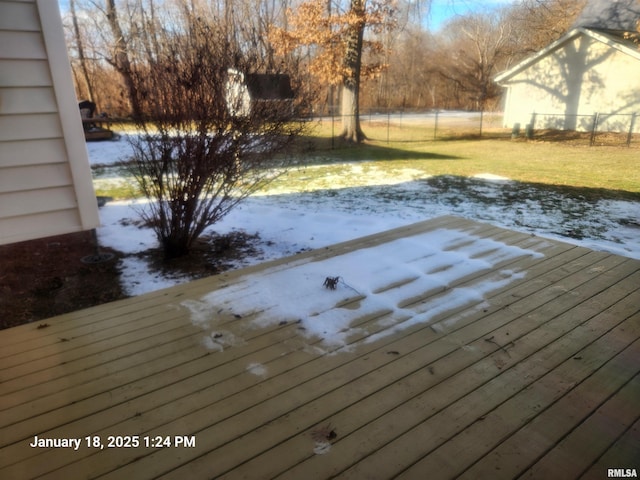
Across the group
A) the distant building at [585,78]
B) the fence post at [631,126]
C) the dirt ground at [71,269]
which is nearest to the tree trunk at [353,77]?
the distant building at [585,78]

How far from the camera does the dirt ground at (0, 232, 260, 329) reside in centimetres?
298

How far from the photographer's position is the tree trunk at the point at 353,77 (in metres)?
Result: 12.1

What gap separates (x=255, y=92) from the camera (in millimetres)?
3641

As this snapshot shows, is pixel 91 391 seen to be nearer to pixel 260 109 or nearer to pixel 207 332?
pixel 207 332

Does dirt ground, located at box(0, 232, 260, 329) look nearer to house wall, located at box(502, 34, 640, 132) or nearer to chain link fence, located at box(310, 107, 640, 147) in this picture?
chain link fence, located at box(310, 107, 640, 147)

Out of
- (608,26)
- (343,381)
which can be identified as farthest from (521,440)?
(608,26)

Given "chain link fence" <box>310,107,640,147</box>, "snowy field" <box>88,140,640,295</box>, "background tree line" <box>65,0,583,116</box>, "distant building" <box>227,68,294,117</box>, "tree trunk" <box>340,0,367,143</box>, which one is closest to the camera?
"distant building" <box>227,68,294,117</box>

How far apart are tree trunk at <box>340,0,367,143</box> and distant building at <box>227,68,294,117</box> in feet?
31.1

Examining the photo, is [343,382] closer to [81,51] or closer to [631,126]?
[631,126]

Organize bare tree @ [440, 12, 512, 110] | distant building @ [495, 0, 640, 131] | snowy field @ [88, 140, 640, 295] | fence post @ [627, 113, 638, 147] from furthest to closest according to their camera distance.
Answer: bare tree @ [440, 12, 512, 110]
distant building @ [495, 0, 640, 131]
fence post @ [627, 113, 638, 147]
snowy field @ [88, 140, 640, 295]

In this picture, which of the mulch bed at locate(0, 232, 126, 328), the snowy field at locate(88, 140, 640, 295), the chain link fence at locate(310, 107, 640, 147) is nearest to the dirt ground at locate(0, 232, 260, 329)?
the mulch bed at locate(0, 232, 126, 328)

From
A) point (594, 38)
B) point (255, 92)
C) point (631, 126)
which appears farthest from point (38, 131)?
point (594, 38)

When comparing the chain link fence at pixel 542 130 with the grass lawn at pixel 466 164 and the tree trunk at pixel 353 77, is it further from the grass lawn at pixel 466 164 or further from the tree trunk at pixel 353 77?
the grass lawn at pixel 466 164

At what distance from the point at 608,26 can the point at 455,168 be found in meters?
14.3
